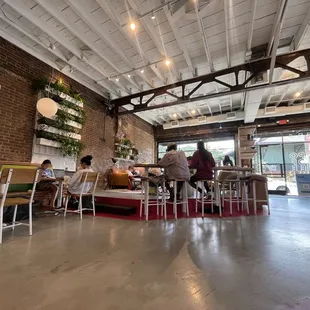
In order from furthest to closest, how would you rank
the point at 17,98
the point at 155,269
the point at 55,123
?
1. the point at 55,123
2. the point at 17,98
3. the point at 155,269

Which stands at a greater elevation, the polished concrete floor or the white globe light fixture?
the white globe light fixture

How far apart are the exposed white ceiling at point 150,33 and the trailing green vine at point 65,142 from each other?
2.23m

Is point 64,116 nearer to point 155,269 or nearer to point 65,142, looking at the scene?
point 65,142

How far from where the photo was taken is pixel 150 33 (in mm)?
4316

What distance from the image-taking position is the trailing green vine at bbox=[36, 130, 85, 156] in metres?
5.27

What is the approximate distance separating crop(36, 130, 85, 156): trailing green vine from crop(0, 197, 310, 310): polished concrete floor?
3088 mm

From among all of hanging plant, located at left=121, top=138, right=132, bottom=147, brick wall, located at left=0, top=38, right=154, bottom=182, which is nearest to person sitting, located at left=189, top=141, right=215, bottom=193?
brick wall, located at left=0, top=38, right=154, bottom=182

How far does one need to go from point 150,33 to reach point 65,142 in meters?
3.79

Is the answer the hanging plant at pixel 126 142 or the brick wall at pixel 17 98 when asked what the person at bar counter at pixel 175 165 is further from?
the hanging plant at pixel 126 142

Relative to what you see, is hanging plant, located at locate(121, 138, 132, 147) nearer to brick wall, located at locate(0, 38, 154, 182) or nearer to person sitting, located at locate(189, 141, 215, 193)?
brick wall, located at locate(0, 38, 154, 182)

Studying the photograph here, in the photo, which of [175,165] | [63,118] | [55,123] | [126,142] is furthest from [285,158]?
[55,123]

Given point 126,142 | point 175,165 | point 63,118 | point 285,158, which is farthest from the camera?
point 285,158

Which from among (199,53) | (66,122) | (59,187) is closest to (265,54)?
(199,53)

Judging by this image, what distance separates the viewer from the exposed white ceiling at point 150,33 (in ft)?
12.5
